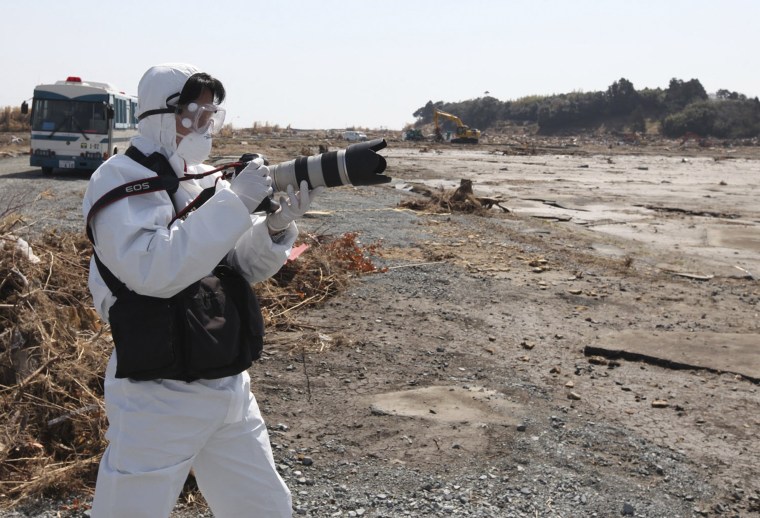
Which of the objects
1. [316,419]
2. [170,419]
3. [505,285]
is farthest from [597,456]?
[505,285]

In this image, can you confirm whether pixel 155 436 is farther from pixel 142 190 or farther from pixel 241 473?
pixel 142 190

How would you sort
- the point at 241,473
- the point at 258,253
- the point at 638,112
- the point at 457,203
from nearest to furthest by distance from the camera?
the point at 241,473, the point at 258,253, the point at 457,203, the point at 638,112

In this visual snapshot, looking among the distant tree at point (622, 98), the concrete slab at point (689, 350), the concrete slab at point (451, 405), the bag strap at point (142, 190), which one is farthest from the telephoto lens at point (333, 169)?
the distant tree at point (622, 98)

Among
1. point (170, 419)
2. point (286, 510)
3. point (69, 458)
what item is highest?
point (170, 419)

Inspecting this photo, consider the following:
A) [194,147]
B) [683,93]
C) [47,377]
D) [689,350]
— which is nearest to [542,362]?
[689,350]

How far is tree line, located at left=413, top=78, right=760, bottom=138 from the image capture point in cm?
6253

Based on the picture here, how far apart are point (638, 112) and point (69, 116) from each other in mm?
61820

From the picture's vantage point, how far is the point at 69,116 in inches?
765

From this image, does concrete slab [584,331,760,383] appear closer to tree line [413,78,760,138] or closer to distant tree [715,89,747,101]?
tree line [413,78,760,138]

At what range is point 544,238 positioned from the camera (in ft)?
38.2

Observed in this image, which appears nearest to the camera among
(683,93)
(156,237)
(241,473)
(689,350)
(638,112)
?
(156,237)

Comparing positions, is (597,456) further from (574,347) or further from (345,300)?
(345,300)

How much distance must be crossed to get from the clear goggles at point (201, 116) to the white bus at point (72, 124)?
17.8 metres

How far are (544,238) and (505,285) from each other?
12.1ft
